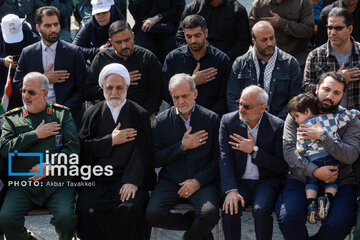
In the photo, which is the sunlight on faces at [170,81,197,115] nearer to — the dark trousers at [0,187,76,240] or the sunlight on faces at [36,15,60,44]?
the dark trousers at [0,187,76,240]

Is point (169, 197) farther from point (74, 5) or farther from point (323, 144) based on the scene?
point (74, 5)

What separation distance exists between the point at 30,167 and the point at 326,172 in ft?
9.01

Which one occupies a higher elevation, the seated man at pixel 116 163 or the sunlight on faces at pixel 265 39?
the sunlight on faces at pixel 265 39

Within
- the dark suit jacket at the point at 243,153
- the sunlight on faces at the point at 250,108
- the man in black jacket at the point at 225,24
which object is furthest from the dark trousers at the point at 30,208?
the man in black jacket at the point at 225,24

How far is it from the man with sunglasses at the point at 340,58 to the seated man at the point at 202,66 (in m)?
0.97

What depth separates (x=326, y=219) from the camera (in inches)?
193

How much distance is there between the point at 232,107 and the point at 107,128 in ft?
4.73

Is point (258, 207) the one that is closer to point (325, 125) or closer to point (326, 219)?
point (326, 219)

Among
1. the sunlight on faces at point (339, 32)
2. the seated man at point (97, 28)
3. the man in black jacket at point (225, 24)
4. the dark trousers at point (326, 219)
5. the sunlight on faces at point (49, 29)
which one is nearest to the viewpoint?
the dark trousers at point (326, 219)

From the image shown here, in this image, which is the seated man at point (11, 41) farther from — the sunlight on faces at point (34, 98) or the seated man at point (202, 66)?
the seated man at point (202, 66)

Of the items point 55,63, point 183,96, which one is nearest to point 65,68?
point 55,63

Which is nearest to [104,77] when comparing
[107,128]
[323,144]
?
[107,128]

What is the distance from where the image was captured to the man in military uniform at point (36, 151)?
16.9 feet

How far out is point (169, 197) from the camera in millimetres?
5297
